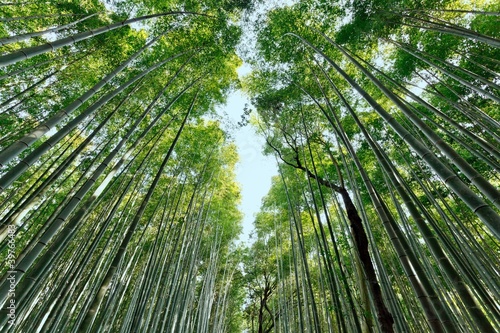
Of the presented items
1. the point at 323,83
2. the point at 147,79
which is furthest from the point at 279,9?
the point at 147,79

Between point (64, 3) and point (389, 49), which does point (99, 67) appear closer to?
point (64, 3)

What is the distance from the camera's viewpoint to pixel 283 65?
5020 millimetres

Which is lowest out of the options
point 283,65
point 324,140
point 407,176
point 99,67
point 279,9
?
point 407,176

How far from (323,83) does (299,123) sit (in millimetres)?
946

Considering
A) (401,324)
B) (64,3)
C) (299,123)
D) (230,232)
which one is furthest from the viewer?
(230,232)

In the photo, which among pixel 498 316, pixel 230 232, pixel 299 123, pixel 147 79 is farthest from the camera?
pixel 230 232

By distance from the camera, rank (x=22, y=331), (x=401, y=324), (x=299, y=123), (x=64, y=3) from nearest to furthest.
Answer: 1. (x=401, y=324)
2. (x=22, y=331)
3. (x=64, y=3)
4. (x=299, y=123)

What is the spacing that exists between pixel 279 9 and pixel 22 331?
653 cm

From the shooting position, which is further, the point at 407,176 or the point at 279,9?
the point at 407,176

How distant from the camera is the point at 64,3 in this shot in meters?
4.12

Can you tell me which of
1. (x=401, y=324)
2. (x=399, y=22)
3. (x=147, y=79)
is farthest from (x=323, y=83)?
(x=401, y=324)

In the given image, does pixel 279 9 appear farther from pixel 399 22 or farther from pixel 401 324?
pixel 401 324

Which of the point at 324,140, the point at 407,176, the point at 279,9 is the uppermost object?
the point at 279,9

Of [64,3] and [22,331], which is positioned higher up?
[64,3]
